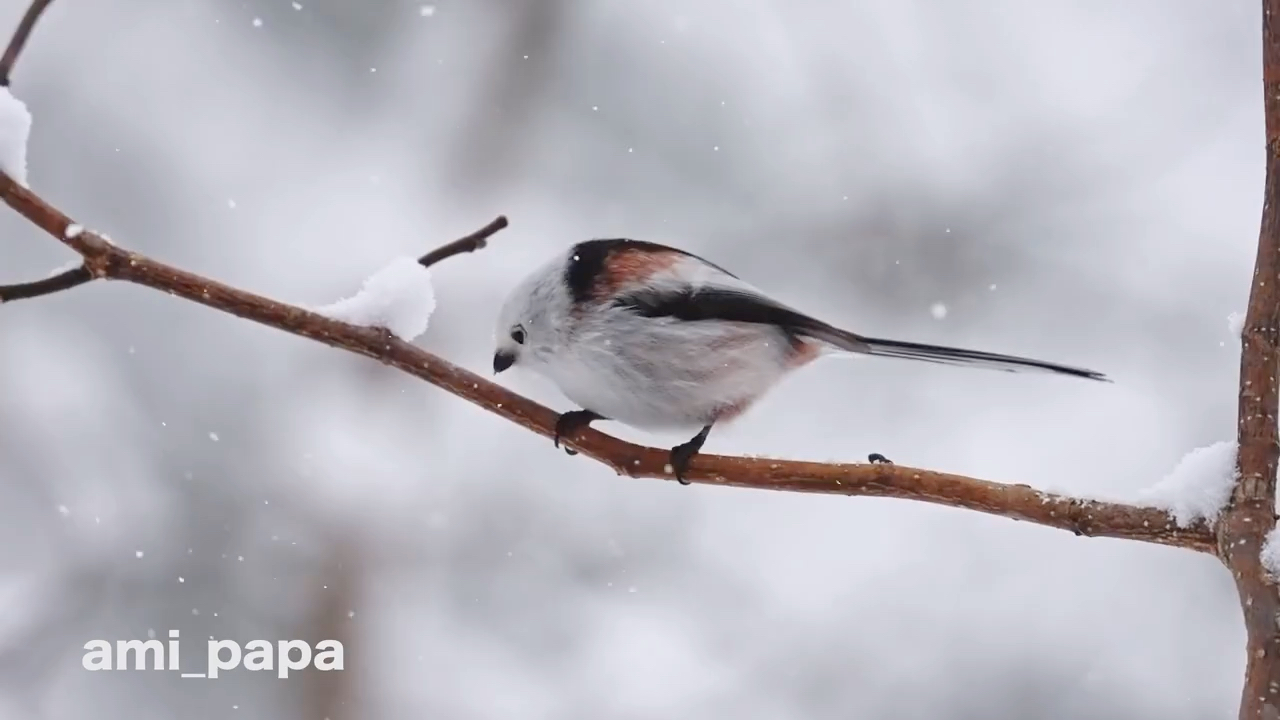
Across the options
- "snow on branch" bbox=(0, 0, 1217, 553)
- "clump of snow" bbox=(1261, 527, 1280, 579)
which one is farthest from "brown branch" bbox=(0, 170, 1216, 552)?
"clump of snow" bbox=(1261, 527, 1280, 579)

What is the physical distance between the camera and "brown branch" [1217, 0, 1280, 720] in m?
1.25

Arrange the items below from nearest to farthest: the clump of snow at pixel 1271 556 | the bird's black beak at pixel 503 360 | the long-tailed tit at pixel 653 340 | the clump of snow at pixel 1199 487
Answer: the clump of snow at pixel 1271 556, the clump of snow at pixel 1199 487, the long-tailed tit at pixel 653 340, the bird's black beak at pixel 503 360

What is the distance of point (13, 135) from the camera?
57.1 inches

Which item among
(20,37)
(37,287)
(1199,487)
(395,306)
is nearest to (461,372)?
(395,306)

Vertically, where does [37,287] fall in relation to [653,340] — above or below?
below

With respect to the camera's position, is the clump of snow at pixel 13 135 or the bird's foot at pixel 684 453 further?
the bird's foot at pixel 684 453

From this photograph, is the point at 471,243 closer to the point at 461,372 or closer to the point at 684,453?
the point at 461,372

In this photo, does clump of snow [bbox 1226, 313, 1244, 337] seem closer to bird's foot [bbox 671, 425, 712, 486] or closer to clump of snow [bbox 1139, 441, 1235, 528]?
clump of snow [bbox 1139, 441, 1235, 528]

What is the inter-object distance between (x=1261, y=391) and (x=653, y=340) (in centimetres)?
112

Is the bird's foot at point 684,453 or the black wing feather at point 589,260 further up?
the black wing feather at point 589,260

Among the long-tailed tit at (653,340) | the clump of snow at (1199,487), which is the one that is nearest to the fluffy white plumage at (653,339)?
the long-tailed tit at (653,340)

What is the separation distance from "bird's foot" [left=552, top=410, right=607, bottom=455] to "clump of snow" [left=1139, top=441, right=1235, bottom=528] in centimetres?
84

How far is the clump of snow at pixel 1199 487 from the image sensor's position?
1325 millimetres

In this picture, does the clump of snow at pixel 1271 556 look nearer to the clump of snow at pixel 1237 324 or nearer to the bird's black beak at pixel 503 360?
the clump of snow at pixel 1237 324
